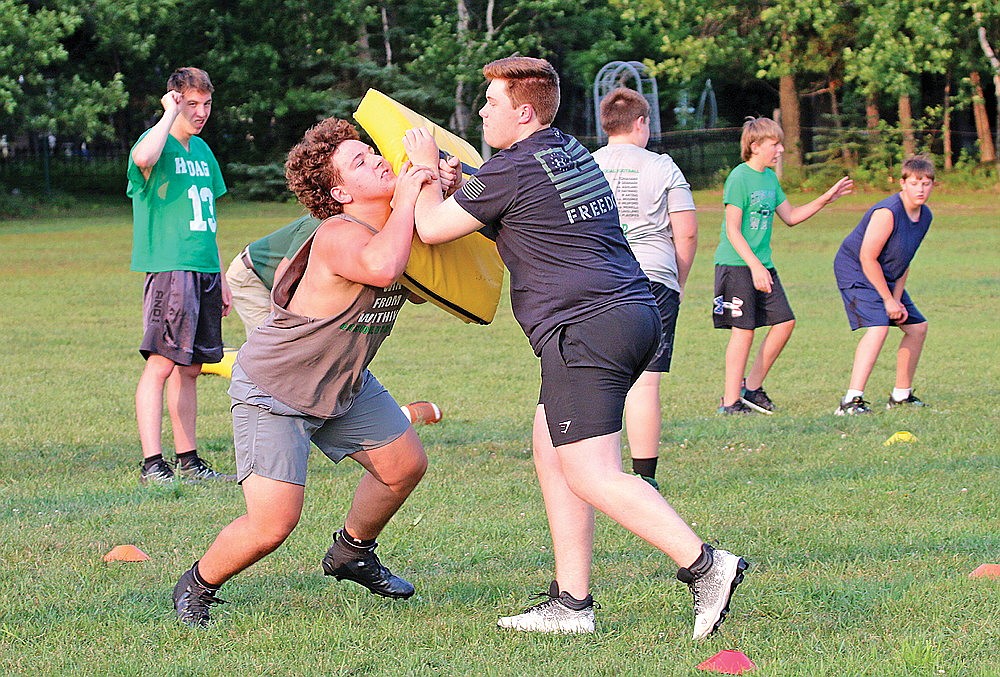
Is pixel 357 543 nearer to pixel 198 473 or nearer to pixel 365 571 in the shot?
pixel 365 571

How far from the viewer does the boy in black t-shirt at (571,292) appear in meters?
4.05

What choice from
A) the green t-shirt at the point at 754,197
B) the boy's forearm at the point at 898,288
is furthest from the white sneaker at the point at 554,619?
the boy's forearm at the point at 898,288

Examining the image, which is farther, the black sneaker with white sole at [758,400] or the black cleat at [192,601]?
the black sneaker with white sole at [758,400]

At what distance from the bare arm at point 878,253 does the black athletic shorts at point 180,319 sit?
461 centimetres

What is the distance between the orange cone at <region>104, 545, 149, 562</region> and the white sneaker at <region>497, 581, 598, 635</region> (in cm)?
174

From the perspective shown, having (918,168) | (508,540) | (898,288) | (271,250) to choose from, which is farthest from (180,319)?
(898,288)

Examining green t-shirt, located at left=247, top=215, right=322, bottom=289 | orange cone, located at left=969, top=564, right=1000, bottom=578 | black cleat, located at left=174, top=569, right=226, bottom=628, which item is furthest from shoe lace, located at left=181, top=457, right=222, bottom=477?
orange cone, located at left=969, top=564, right=1000, bottom=578

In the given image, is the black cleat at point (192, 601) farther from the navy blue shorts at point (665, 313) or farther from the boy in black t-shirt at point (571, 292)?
the navy blue shorts at point (665, 313)

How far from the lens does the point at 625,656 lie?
4.01m

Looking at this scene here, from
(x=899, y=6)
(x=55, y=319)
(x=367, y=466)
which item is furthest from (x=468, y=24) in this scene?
(x=367, y=466)

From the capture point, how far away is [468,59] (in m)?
43.1

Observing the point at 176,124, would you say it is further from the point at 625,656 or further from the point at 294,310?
the point at 625,656

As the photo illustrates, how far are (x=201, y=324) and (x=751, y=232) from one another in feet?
13.8

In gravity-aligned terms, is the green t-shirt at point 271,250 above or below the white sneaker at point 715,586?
above
